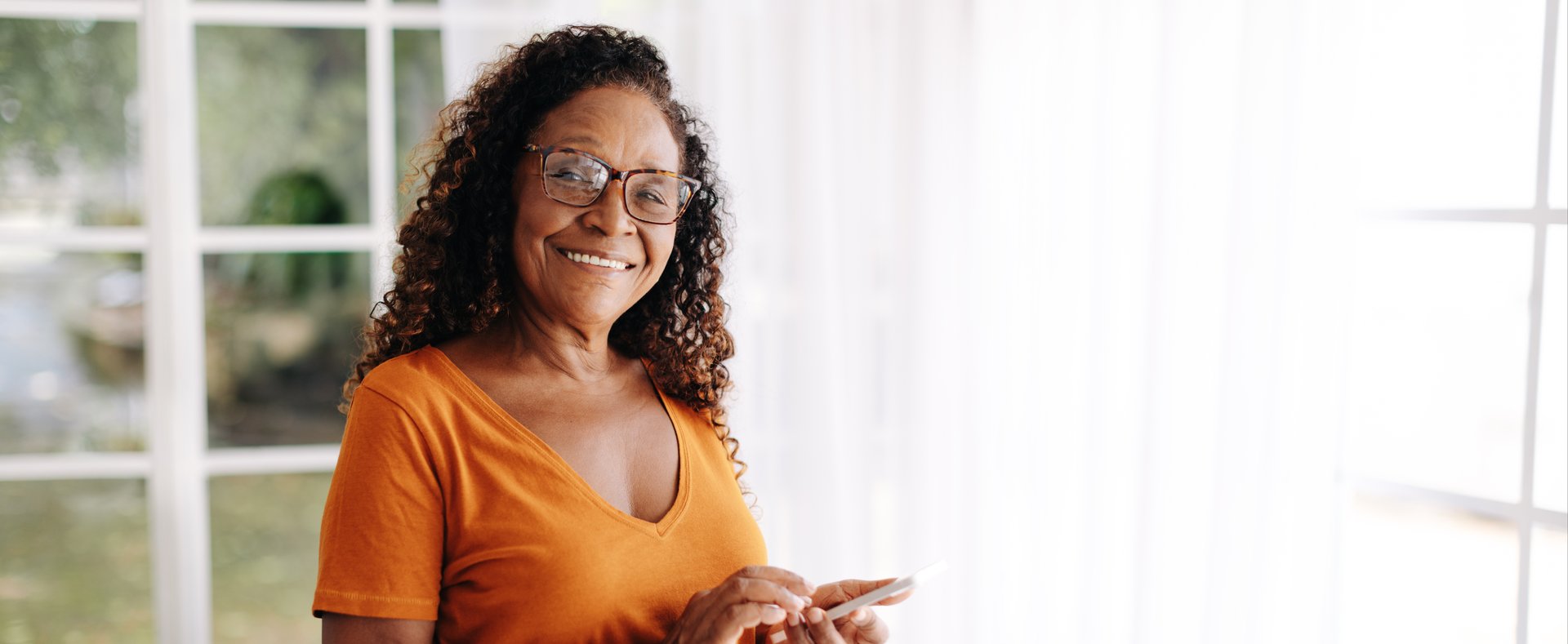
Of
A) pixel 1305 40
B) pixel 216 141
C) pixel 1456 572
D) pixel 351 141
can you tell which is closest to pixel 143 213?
pixel 216 141

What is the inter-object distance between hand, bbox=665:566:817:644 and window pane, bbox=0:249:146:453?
2.02 m

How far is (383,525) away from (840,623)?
59 cm

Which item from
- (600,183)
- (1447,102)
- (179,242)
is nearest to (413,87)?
(179,242)

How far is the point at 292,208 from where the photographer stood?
2822 mm

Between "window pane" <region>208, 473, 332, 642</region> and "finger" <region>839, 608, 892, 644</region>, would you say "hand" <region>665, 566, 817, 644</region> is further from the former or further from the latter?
"window pane" <region>208, 473, 332, 642</region>

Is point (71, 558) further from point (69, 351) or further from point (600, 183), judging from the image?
point (600, 183)

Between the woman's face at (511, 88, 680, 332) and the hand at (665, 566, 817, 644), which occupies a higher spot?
the woman's face at (511, 88, 680, 332)

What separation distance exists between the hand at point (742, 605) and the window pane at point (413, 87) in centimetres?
185

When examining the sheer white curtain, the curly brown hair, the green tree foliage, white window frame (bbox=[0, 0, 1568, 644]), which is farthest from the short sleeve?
the green tree foliage

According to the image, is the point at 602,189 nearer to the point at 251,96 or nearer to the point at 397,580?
the point at 397,580

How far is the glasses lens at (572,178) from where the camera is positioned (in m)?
1.31

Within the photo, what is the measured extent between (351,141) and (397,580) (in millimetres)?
2006

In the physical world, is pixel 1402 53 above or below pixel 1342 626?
above

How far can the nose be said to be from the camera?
132 centimetres
